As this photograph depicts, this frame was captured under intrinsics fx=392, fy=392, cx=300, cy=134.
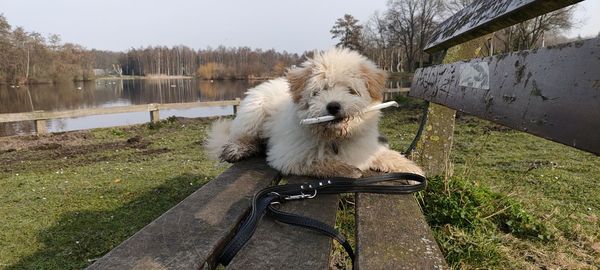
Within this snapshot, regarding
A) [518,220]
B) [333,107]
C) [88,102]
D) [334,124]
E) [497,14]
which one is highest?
[497,14]

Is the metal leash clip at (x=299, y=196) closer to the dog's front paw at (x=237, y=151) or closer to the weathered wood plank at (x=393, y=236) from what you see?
the weathered wood plank at (x=393, y=236)

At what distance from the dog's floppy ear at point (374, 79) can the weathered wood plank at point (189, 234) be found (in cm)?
124

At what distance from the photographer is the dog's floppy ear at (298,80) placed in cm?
308

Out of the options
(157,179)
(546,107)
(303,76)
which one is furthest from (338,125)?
(157,179)

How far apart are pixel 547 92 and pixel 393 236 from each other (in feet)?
2.97

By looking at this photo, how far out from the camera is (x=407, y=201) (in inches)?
86.4

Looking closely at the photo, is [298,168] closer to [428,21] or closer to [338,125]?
[338,125]

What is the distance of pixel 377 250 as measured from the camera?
1.58 m

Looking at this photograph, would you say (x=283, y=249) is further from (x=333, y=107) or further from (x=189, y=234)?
(x=333, y=107)

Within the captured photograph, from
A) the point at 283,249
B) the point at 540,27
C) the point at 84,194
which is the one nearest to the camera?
the point at 283,249

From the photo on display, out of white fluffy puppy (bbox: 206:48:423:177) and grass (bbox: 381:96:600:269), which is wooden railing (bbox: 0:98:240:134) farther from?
white fluffy puppy (bbox: 206:48:423:177)

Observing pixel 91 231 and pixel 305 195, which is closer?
pixel 305 195

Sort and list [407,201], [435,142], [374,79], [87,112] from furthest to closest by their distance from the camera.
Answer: [87,112] < [435,142] < [374,79] < [407,201]

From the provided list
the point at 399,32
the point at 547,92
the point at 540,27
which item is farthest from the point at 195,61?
the point at 547,92
